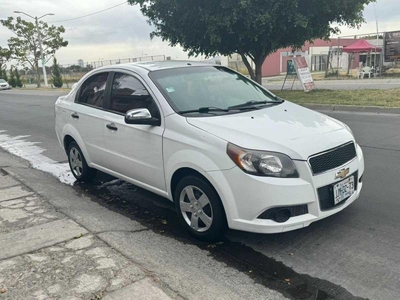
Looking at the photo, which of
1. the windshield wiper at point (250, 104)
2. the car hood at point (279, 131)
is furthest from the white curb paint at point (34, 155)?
the car hood at point (279, 131)

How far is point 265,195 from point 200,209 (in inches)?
29.2

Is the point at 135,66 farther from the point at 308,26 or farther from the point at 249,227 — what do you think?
the point at 308,26

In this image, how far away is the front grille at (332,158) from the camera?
10.9 feet

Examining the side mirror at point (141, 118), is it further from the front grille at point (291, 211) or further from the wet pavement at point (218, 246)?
the front grille at point (291, 211)

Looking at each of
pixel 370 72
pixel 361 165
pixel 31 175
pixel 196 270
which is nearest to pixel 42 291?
pixel 196 270

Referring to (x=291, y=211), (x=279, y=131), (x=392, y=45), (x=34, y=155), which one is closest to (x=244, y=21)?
(x=34, y=155)

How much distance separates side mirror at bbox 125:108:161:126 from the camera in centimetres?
397

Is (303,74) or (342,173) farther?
(303,74)

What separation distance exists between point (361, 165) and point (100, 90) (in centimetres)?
327

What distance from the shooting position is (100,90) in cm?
510

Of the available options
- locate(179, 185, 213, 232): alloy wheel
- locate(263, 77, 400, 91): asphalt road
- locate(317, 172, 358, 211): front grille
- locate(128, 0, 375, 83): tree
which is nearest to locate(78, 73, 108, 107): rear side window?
locate(179, 185, 213, 232): alloy wheel

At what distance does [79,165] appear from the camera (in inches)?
227

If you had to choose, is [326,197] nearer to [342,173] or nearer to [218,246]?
[342,173]

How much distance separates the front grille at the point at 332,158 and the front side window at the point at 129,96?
1.67m
